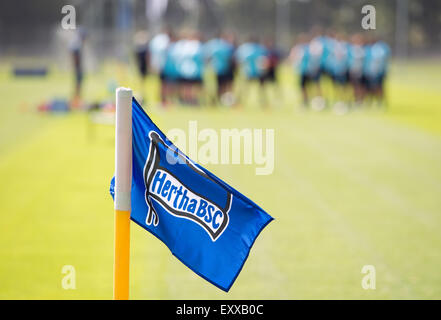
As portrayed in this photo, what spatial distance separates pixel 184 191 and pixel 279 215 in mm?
5612

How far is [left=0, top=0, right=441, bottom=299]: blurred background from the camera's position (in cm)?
702

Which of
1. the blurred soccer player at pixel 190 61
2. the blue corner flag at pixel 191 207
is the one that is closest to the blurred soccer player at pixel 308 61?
the blurred soccer player at pixel 190 61

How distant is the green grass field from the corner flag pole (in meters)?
2.84

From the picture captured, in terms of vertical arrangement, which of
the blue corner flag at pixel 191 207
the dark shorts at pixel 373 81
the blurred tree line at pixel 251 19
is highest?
the blurred tree line at pixel 251 19

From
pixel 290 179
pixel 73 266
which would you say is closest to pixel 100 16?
pixel 290 179

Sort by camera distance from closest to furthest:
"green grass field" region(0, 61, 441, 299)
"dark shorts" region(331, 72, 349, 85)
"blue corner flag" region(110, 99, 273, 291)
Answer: "blue corner flag" region(110, 99, 273, 291), "green grass field" region(0, 61, 441, 299), "dark shorts" region(331, 72, 349, 85)

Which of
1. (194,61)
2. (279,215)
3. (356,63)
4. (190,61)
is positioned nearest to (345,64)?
(356,63)

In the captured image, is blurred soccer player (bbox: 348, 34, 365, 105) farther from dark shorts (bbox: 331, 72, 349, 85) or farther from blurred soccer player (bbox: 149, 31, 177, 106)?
blurred soccer player (bbox: 149, 31, 177, 106)

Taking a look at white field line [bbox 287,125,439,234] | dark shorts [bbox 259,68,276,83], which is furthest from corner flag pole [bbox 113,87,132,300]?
dark shorts [bbox 259,68,276,83]

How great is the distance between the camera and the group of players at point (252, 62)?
21.3m

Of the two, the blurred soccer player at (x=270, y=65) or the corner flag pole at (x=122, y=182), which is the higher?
the blurred soccer player at (x=270, y=65)

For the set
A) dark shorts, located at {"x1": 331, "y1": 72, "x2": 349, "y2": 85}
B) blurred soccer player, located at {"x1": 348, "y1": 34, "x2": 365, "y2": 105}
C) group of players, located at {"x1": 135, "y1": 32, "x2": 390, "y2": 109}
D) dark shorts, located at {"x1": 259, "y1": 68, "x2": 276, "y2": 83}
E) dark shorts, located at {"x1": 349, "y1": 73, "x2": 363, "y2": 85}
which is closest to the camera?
group of players, located at {"x1": 135, "y1": 32, "x2": 390, "y2": 109}

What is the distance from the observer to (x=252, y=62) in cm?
2173

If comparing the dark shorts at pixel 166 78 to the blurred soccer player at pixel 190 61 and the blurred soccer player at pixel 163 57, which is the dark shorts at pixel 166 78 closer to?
the blurred soccer player at pixel 163 57
